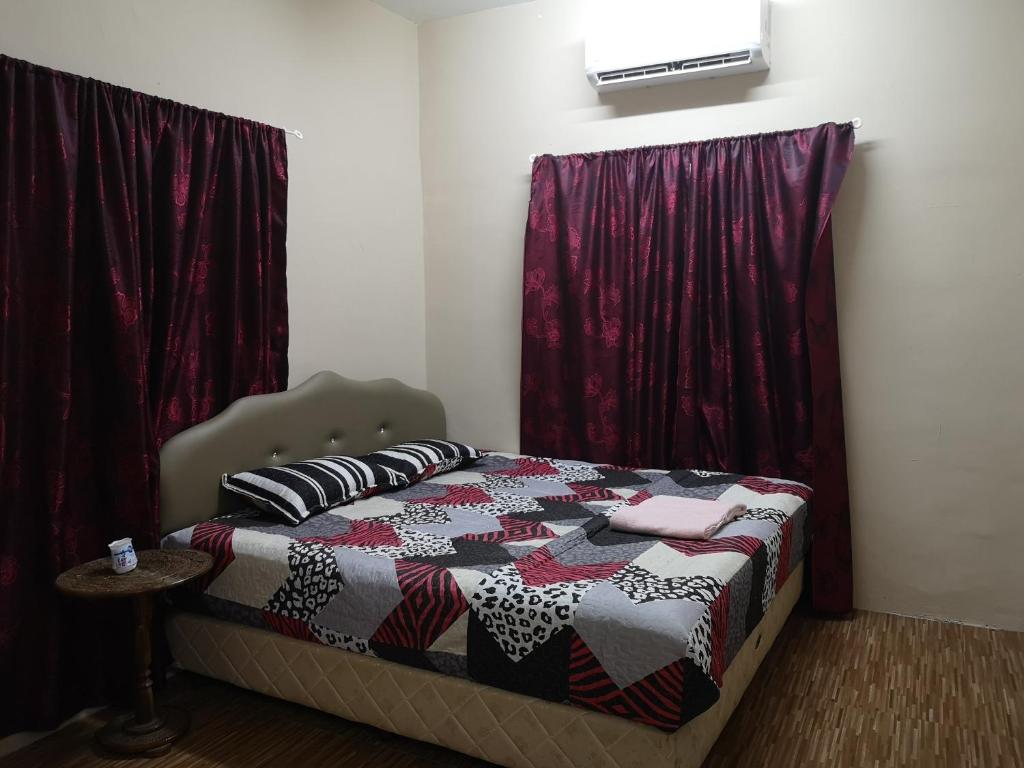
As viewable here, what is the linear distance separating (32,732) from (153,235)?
1.61 meters

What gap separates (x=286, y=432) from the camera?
3344 mm

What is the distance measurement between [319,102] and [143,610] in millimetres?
2260

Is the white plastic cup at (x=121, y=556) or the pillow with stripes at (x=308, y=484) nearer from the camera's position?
the white plastic cup at (x=121, y=556)

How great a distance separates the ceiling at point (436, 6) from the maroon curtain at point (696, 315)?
801 millimetres

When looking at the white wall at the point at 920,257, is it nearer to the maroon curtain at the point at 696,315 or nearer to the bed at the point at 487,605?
the maroon curtain at the point at 696,315

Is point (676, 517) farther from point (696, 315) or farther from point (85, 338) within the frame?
point (85, 338)

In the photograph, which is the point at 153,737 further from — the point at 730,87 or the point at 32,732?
the point at 730,87

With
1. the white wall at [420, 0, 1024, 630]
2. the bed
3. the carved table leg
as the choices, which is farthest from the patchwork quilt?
the white wall at [420, 0, 1024, 630]

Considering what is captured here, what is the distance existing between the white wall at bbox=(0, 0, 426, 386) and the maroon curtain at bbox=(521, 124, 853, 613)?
27.7 inches

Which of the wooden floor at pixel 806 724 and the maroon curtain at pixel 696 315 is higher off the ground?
the maroon curtain at pixel 696 315

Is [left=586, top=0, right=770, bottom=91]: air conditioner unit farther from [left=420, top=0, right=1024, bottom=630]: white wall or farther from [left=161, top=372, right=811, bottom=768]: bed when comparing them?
[left=161, top=372, right=811, bottom=768]: bed

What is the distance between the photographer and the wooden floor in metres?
2.43

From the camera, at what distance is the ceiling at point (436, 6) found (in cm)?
401

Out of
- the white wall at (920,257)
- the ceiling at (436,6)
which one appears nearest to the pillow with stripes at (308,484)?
the white wall at (920,257)
